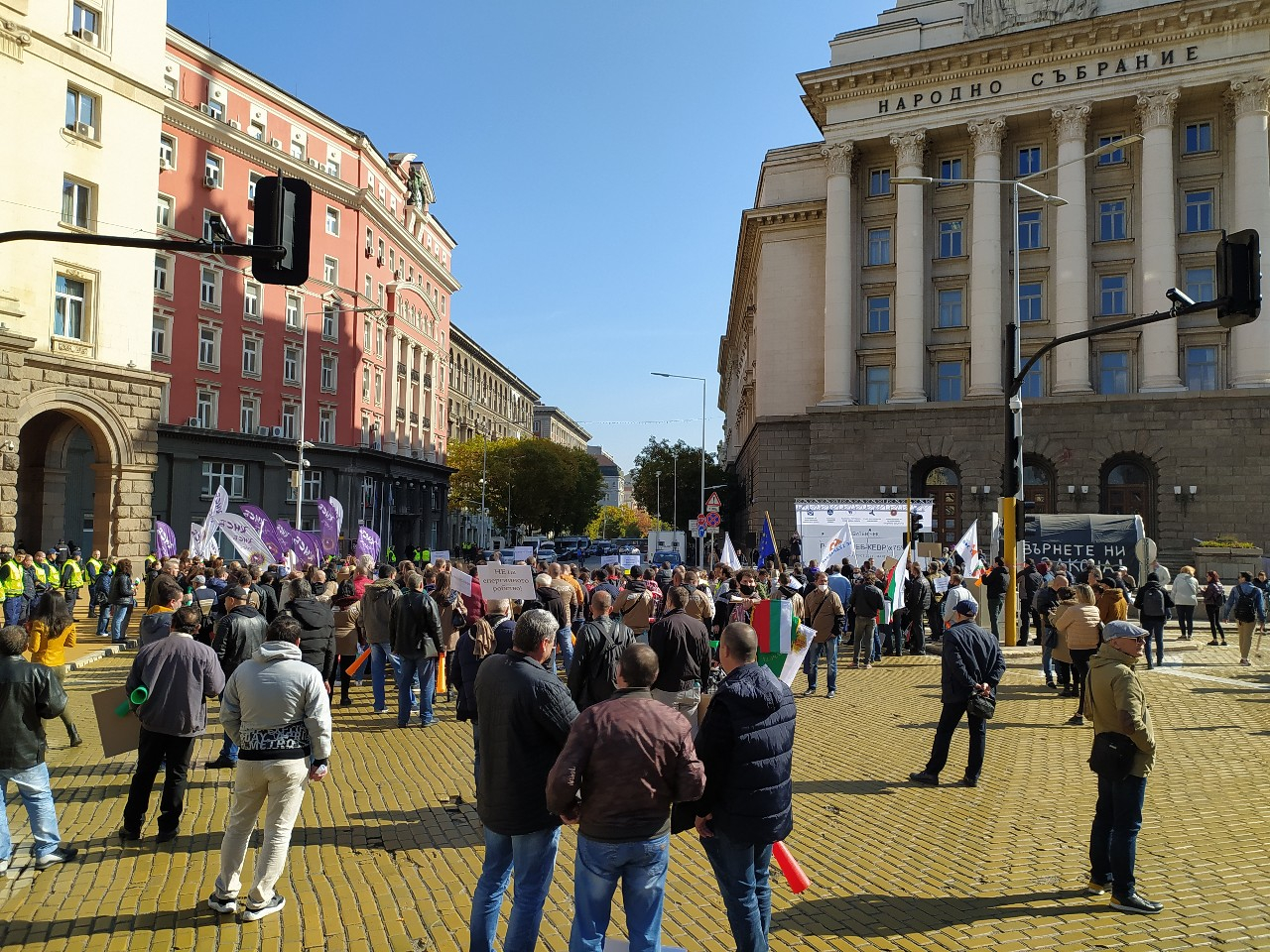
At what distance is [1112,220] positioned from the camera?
3972cm

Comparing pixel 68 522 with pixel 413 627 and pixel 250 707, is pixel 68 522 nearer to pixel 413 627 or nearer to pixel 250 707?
pixel 413 627

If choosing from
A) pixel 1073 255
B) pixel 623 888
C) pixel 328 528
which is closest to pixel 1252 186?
pixel 1073 255

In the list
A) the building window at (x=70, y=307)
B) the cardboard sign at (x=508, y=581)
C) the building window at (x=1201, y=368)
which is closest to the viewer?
the cardboard sign at (x=508, y=581)

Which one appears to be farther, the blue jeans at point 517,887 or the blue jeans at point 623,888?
the blue jeans at point 517,887

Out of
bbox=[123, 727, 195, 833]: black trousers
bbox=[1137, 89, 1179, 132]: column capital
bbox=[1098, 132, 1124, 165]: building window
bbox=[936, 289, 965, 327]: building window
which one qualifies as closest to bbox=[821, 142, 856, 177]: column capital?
bbox=[936, 289, 965, 327]: building window

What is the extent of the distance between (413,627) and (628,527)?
156212mm

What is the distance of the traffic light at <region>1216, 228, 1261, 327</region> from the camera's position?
1162 centimetres

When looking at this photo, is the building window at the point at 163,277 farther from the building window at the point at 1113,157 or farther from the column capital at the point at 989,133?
the building window at the point at 1113,157

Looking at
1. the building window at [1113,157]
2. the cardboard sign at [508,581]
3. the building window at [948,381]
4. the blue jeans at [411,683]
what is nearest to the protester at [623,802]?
the cardboard sign at [508,581]

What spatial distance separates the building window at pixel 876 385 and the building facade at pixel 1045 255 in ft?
0.35

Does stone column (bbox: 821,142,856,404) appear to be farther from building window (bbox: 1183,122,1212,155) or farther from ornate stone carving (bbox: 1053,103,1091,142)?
building window (bbox: 1183,122,1212,155)

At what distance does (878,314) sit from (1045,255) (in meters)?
7.58

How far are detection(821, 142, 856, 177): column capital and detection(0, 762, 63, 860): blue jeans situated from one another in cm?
4246

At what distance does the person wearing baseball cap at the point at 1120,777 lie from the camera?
19.7ft
